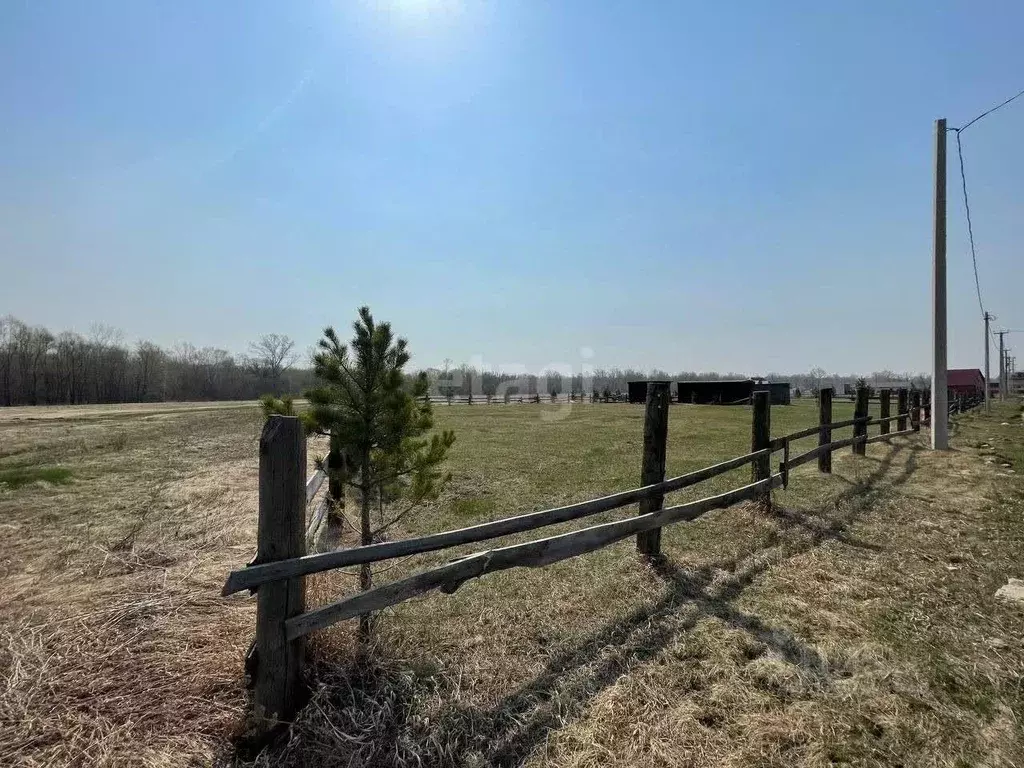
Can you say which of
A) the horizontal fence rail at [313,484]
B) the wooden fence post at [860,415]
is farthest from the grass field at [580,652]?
the wooden fence post at [860,415]

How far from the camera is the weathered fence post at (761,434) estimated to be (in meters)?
6.69

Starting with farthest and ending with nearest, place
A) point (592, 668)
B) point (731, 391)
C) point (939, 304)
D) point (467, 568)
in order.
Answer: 1. point (731, 391)
2. point (939, 304)
3. point (592, 668)
4. point (467, 568)

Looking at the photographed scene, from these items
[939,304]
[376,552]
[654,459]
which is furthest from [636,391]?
[376,552]

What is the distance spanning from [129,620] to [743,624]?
13.9 ft

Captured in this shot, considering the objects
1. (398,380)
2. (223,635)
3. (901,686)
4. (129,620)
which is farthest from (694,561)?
(129,620)

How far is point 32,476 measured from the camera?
9820mm

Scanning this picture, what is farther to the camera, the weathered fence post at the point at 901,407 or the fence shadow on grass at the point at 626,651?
the weathered fence post at the point at 901,407

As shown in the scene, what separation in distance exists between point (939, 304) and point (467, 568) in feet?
46.4

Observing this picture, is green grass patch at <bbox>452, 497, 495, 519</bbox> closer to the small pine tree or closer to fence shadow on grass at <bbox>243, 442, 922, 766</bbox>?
fence shadow on grass at <bbox>243, 442, 922, 766</bbox>

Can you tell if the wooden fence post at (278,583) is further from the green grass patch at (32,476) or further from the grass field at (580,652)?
the green grass patch at (32,476)

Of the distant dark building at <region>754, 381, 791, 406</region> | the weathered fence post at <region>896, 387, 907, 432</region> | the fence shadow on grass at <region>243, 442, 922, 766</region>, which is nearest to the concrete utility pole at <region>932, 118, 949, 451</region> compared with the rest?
the weathered fence post at <region>896, 387, 907, 432</region>

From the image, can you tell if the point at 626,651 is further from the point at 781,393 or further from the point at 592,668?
the point at 781,393

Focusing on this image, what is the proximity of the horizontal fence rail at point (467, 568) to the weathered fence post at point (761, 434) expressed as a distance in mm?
2875

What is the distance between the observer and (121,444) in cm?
1497
